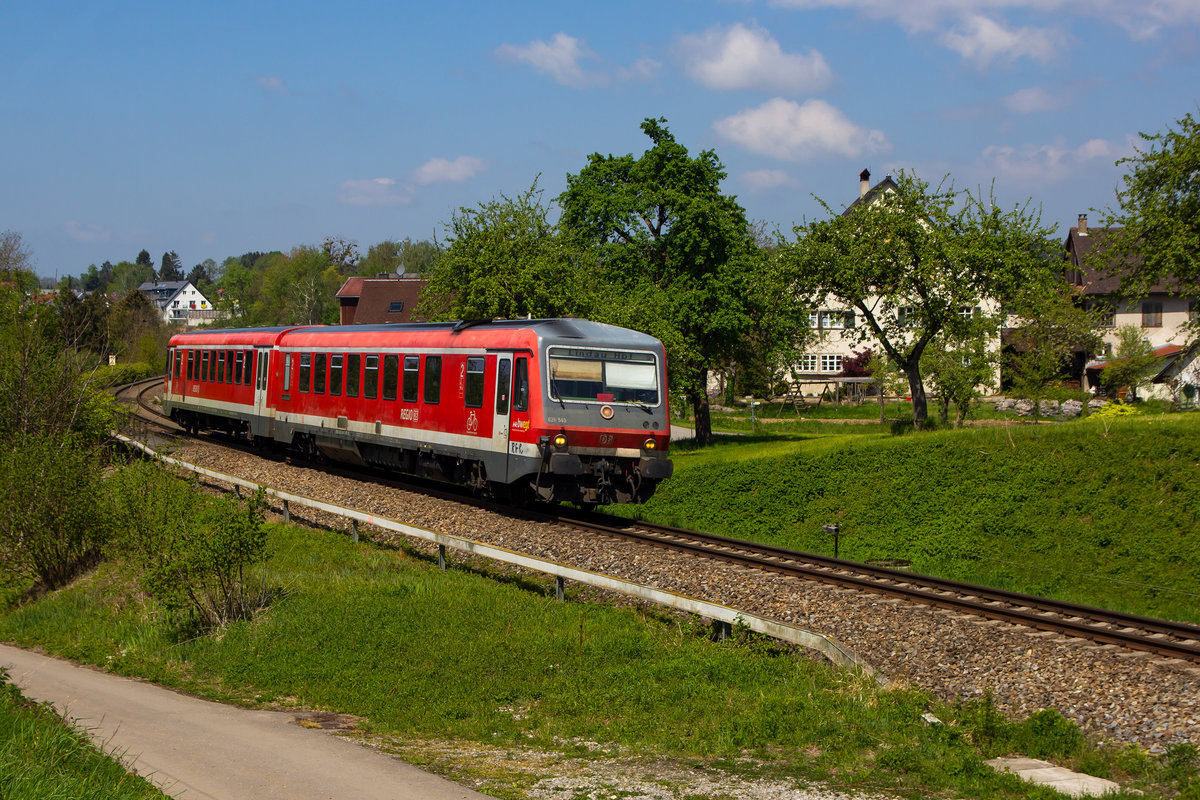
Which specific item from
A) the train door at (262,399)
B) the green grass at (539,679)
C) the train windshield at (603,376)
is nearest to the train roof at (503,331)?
the train windshield at (603,376)

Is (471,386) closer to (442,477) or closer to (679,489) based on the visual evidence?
(442,477)

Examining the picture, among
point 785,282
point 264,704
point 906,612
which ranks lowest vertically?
point 264,704

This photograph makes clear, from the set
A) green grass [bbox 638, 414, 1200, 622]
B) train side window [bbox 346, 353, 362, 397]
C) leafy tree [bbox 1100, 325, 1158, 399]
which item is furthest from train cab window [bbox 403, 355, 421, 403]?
leafy tree [bbox 1100, 325, 1158, 399]

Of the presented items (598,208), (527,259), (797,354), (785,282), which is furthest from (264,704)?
(797,354)

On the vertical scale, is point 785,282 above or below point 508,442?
above

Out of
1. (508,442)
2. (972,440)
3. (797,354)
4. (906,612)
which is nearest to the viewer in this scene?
(906,612)

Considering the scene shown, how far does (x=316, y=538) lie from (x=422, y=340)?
4.86m

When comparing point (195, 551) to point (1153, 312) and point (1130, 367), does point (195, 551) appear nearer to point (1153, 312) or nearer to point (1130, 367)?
point (1130, 367)

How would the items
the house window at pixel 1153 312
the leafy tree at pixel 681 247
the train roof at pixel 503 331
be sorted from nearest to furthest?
the train roof at pixel 503 331
the leafy tree at pixel 681 247
the house window at pixel 1153 312

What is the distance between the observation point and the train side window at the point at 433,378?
20578 millimetres

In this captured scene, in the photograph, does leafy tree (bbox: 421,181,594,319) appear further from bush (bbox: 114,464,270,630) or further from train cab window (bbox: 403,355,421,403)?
bush (bbox: 114,464,270,630)

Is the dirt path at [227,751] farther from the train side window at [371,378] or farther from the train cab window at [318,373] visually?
the train cab window at [318,373]

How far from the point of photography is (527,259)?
30.4 meters

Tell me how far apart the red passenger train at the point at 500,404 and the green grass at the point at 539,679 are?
10.8 ft
